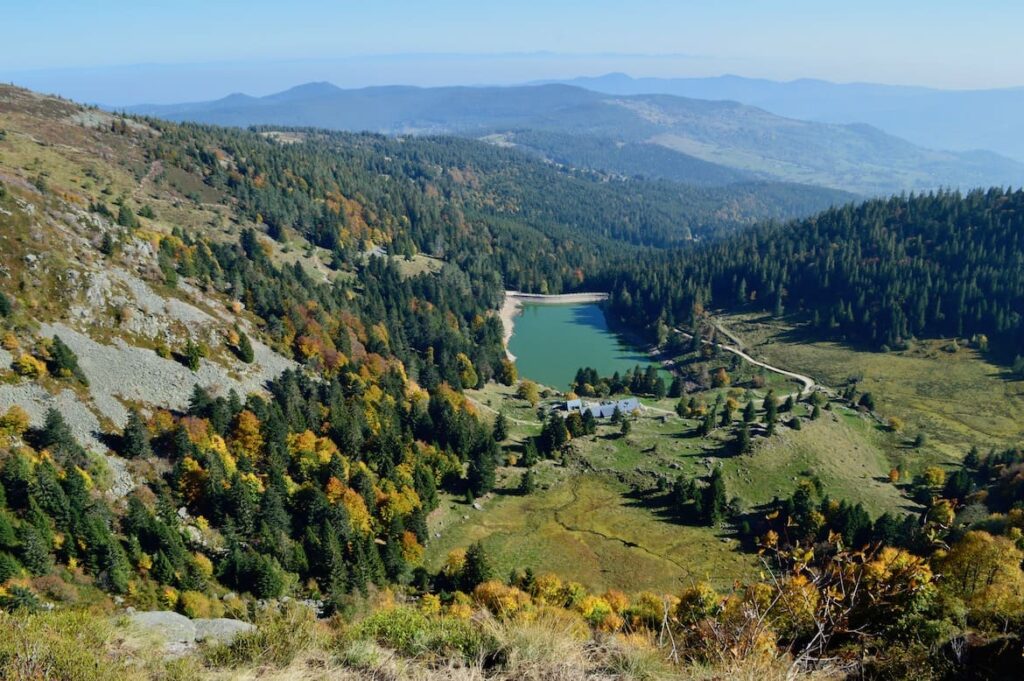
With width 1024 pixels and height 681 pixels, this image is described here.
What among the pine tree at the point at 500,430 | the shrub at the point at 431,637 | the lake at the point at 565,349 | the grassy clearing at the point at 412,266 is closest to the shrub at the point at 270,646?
the shrub at the point at 431,637

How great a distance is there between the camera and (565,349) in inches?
6614

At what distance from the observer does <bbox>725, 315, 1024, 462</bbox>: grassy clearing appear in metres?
102

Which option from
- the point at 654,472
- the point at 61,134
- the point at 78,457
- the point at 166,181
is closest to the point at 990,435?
the point at 654,472

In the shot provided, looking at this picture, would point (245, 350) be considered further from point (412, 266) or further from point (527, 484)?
point (412, 266)

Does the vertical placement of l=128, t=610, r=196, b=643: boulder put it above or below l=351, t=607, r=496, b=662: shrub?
below

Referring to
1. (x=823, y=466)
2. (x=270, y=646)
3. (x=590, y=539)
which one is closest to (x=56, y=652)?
(x=270, y=646)

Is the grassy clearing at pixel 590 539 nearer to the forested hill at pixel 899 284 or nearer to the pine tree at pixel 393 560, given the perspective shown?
the pine tree at pixel 393 560

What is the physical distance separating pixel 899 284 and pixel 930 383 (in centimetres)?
4968

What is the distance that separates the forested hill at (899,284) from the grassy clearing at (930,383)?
10.2 metres

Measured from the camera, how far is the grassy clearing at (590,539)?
61.8 meters

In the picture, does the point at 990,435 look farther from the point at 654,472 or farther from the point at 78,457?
the point at 78,457

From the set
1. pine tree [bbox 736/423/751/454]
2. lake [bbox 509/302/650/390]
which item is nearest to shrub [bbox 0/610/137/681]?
pine tree [bbox 736/423/751/454]

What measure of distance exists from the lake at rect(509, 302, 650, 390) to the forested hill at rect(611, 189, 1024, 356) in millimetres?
16433

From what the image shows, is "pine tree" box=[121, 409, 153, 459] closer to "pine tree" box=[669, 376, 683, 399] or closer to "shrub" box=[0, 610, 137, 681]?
"shrub" box=[0, 610, 137, 681]
